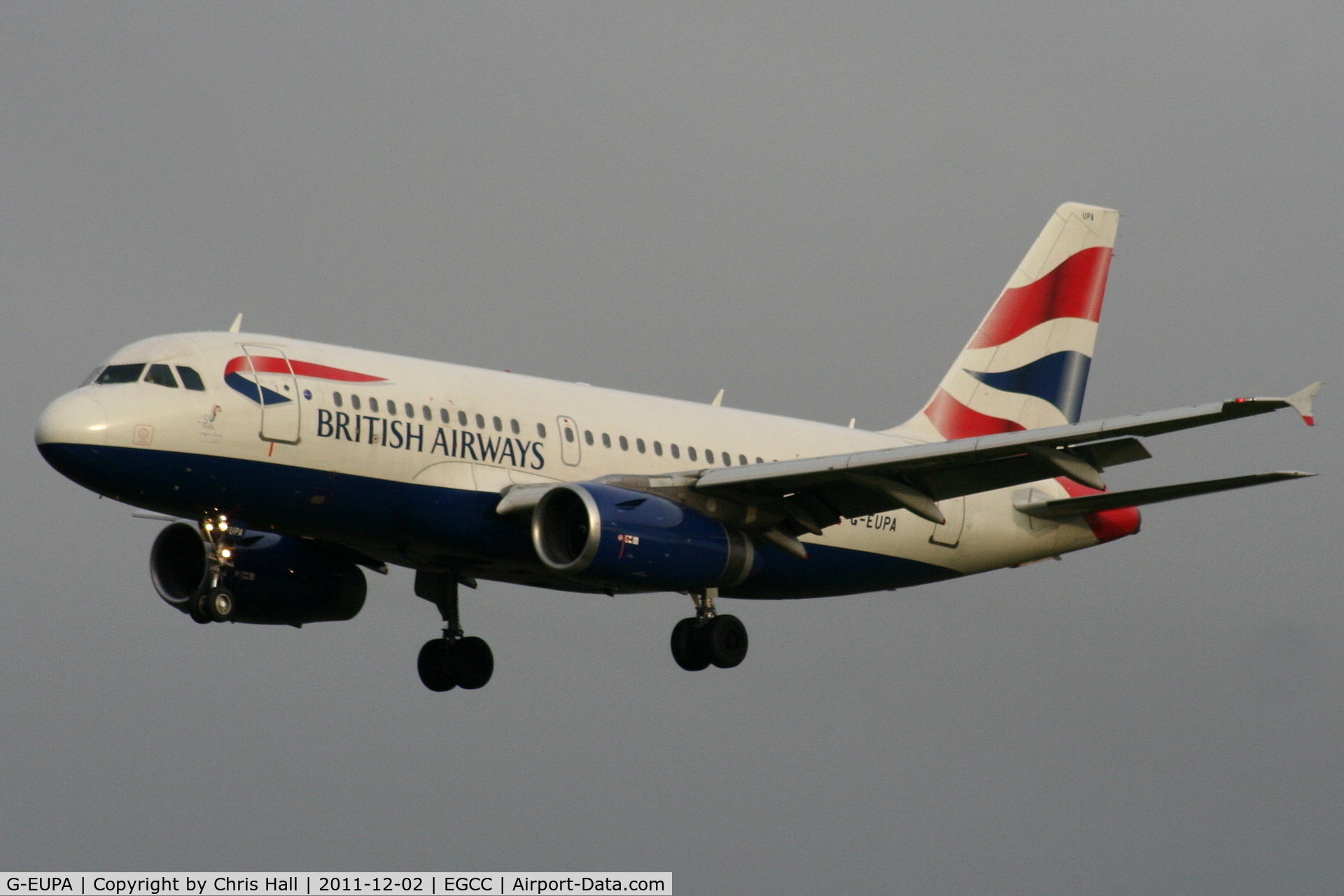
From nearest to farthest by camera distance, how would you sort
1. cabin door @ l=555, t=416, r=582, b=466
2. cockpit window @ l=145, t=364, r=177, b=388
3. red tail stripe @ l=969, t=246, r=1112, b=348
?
cockpit window @ l=145, t=364, r=177, b=388
cabin door @ l=555, t=416, r=582, b=466
red tail stripe @ l=969, t=246, r=1112, b=348

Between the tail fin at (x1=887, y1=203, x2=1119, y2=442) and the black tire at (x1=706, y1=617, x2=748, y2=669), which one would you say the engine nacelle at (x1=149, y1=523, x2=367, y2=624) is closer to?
the black tire at (x1=706, y1=617, x2=748, y2=669)

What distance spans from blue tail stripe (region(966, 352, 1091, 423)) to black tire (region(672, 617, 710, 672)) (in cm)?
1045

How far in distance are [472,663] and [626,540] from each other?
7.39m

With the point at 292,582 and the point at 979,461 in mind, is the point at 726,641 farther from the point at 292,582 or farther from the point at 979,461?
the point at 292,582

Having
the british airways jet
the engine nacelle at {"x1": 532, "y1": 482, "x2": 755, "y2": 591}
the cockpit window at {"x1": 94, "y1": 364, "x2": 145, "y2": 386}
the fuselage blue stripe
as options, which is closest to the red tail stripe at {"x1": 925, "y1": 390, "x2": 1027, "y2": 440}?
the british airways jet

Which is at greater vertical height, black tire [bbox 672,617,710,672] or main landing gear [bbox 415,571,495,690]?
main landing gear [bbox 415,571,495,690]

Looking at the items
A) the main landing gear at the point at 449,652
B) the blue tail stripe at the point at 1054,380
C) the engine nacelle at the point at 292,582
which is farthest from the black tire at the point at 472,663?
the blue tail stripe at the point at 1054,380

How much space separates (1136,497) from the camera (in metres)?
36.0

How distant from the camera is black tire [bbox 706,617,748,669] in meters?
35.9

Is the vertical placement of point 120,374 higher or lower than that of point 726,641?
higher

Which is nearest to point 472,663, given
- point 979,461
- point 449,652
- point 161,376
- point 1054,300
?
point 449,652

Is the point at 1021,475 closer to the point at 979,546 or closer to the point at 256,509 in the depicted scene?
the point at 979,546

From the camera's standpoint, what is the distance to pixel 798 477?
34.1 metres

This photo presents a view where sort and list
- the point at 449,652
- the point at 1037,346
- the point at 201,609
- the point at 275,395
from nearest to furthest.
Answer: the point at 275,395 < the point at 201,609 < the point at 449,652 < the point at 1037,346
